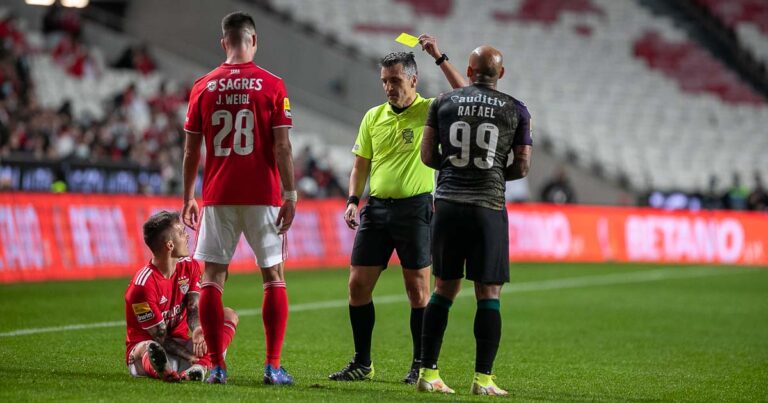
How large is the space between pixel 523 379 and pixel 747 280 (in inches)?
587

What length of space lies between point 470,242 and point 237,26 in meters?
1.99

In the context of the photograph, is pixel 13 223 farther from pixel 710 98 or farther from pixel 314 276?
pixel 710 98

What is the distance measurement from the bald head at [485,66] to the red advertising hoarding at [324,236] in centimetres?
1051

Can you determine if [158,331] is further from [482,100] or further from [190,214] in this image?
[482,100]

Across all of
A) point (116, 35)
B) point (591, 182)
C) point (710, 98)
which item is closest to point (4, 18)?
point (116, 35)

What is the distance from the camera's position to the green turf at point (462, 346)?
7.43 metres

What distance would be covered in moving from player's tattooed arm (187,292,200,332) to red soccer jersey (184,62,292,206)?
0.84 meters

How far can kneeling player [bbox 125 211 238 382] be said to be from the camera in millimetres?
7590

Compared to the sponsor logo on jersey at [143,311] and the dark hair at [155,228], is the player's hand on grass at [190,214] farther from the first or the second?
the sponsor logo on jersey at [143,311]

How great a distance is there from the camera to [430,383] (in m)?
7.46

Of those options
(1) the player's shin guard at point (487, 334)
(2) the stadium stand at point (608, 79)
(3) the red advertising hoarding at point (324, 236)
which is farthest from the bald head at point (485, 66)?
(2) the stadium stand at point (608, 79)

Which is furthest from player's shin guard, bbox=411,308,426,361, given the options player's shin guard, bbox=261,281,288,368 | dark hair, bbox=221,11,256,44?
dark hair, bbox=221,11,256,44

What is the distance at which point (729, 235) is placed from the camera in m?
28.5

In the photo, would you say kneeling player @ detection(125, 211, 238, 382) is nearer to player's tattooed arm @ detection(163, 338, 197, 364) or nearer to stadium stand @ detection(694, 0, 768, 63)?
player's tattooed arm @ detection(163, 338, 197, 364)
